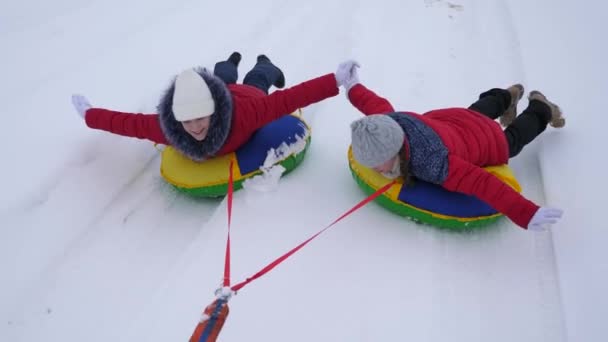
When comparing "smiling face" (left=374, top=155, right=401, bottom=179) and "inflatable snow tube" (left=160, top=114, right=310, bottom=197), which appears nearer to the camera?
"smiling face" (left=374, top=155, right=401, bottom=179)

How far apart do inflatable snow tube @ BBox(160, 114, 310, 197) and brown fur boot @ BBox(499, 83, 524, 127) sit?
3.57 ft

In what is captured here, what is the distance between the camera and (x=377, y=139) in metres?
1.55

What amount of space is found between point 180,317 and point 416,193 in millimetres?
991

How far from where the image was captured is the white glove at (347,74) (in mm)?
1932

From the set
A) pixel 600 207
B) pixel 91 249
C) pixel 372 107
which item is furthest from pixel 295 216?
pixel 600 207

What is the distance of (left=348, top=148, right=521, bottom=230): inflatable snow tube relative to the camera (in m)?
1.70

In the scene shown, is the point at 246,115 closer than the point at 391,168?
No

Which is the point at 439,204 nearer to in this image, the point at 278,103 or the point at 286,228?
the point at 286,228

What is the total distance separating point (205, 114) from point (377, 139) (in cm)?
65

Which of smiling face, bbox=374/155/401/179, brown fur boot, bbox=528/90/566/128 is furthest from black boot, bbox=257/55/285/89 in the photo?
brown fur boot, bbox=528/90/566/128

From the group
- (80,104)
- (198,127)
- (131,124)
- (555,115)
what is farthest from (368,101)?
(80,104)

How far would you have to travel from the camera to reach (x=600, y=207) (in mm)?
1647

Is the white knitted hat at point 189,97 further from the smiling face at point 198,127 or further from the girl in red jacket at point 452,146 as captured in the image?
the girl in red jacket at point 452,146

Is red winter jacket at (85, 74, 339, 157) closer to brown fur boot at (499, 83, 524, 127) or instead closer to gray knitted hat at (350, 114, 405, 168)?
gray knitted hat at (350, 114, 405, 168)
